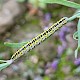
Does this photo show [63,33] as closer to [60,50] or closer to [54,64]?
[60,50]

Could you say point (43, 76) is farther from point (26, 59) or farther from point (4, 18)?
point (4, 18)

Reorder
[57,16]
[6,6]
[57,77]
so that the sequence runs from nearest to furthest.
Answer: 1. [57,77]
2. [57,16]
3. [6,6]

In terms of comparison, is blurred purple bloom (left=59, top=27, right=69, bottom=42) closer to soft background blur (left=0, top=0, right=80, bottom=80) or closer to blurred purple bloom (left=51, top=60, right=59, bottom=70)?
soft background blur (left=0, top=0, right=80, bottom=80)

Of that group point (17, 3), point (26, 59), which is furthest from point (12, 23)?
point (26, 59)

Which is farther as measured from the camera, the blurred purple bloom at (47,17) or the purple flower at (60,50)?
the blurred purple bloom at (47,17)

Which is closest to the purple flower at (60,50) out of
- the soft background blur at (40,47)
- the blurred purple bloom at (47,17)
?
the soft background blur at (40,47)

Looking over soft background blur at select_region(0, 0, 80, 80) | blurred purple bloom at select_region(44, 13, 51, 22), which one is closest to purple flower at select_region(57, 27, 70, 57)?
soft background blur at select_region(0, 0, 80, 80)

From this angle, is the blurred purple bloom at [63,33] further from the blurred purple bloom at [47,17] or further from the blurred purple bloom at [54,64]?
the blurred purple bloom at [47,17]

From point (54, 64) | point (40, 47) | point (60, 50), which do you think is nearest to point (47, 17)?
point (40, 47)
